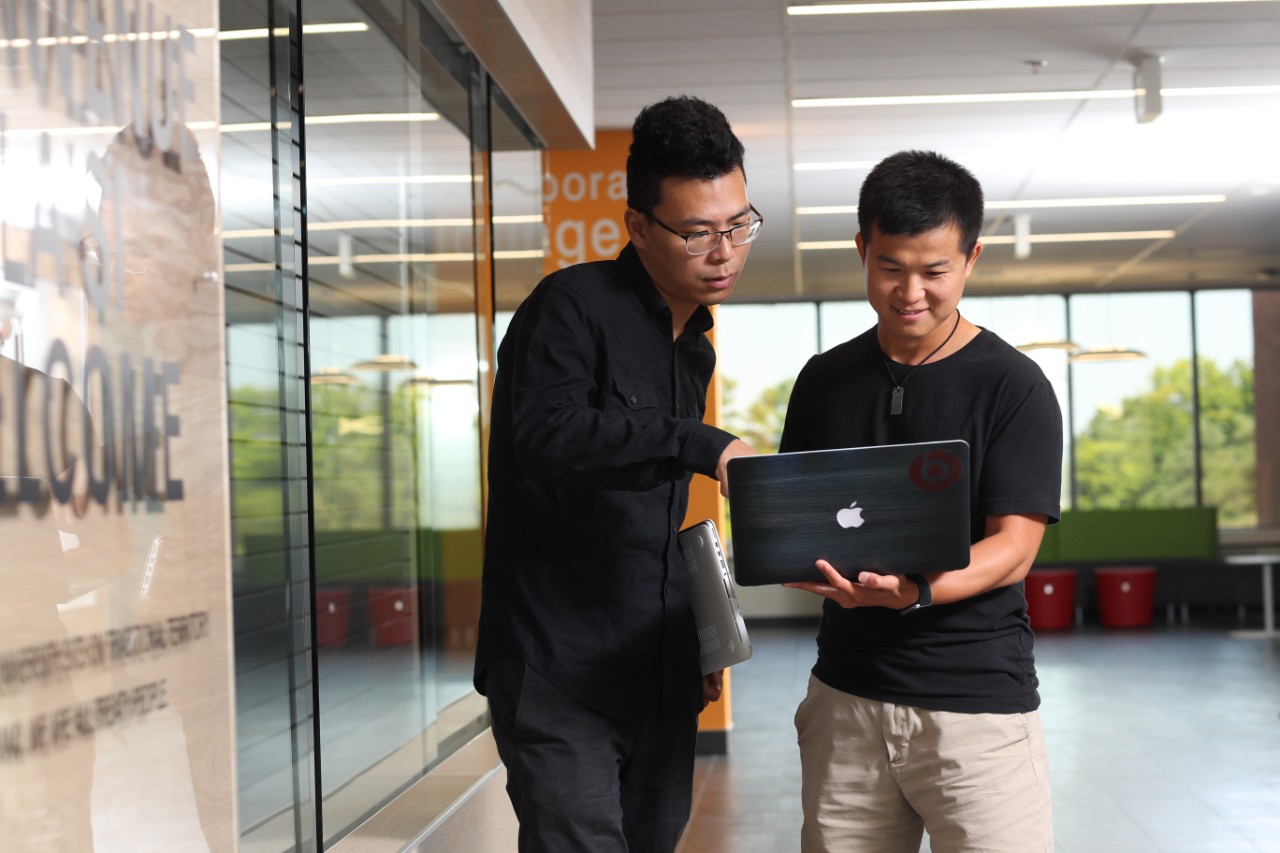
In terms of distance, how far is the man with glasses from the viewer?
5.53ft

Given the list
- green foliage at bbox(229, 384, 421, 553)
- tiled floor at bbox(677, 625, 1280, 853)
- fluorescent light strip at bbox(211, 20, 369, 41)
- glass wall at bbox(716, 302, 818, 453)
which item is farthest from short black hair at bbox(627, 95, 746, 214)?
glass wall at bbox(716, 302, 818, 453)

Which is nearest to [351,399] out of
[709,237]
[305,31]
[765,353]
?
[305,31]

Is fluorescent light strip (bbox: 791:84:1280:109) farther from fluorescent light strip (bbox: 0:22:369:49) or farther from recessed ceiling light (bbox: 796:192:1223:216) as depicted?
fluorescent light strip (bbox: 0:22:369:49)

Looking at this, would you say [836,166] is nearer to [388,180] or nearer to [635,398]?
[388,180]

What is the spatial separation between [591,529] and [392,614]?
1286 millimetres

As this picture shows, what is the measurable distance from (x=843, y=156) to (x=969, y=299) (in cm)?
694

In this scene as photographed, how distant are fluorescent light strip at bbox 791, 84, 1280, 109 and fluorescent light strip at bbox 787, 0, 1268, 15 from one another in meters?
1.22

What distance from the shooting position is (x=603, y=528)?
1.75 metres

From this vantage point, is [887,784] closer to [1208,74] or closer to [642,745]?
[642,745]

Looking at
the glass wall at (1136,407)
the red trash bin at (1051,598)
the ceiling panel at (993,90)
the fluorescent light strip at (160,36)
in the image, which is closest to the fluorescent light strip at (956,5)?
the ceiling panel at (993,90)

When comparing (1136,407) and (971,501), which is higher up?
(1136,407)

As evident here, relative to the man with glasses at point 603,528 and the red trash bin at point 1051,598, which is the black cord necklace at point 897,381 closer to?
the man with glasses at point 603,528

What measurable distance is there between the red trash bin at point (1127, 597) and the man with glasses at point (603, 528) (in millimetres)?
11181

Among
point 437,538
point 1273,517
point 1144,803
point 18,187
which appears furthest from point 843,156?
point 1273,517
